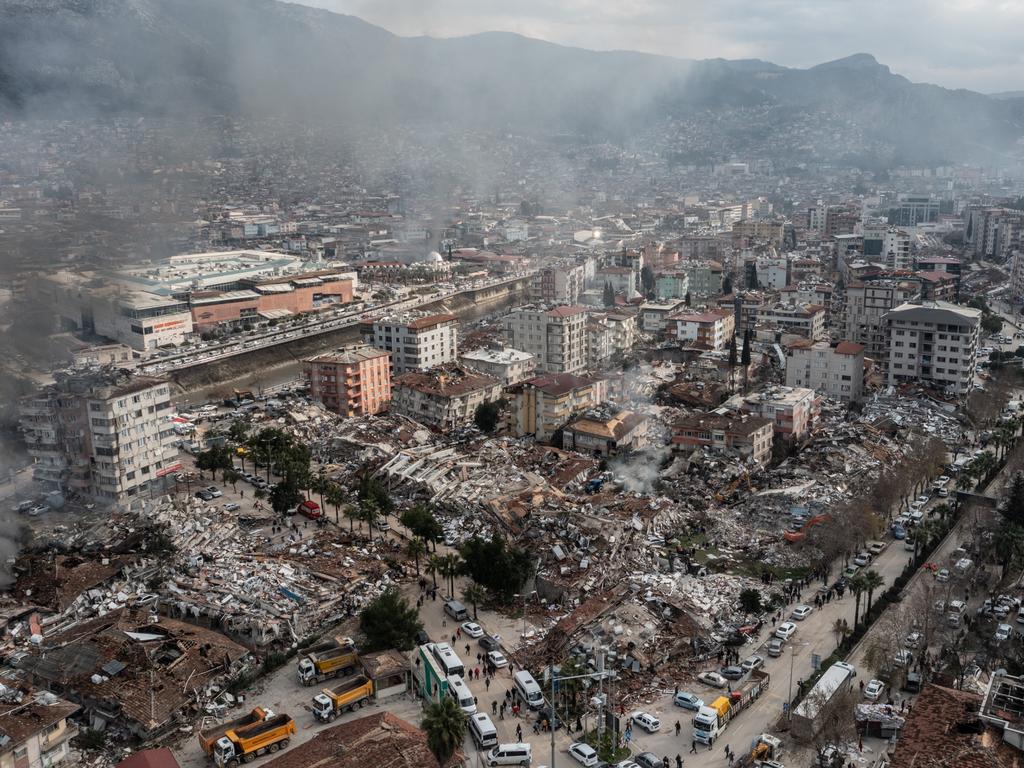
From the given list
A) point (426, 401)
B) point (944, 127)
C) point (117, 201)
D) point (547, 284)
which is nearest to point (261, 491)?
point (426, 401)

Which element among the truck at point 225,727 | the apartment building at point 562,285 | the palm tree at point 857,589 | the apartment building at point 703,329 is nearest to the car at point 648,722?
the palm tree at point 857,589

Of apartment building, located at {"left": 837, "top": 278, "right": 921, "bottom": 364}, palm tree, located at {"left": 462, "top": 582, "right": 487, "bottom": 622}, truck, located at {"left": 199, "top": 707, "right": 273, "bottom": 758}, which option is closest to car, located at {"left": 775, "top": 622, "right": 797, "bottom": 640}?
palm tree, located at {"left": 462, "top": 582, "right": 487, "bottom": 622}

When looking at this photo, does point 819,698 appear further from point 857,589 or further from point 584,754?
point 584,754

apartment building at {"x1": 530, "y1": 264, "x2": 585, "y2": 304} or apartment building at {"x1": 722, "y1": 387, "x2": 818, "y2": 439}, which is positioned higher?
apartment building at {"x1": 530, "y1": 264, "x2": 585, "y2": 304}

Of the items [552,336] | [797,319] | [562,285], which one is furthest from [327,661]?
[562,285]

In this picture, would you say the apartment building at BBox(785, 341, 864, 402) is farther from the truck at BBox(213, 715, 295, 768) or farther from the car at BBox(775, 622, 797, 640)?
the truck at BBox(213, 715, 295, 768)

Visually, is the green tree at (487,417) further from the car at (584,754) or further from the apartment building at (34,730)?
the apartment building at (34,730)

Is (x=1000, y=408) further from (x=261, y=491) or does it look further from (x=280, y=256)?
(x=280, y=256)
